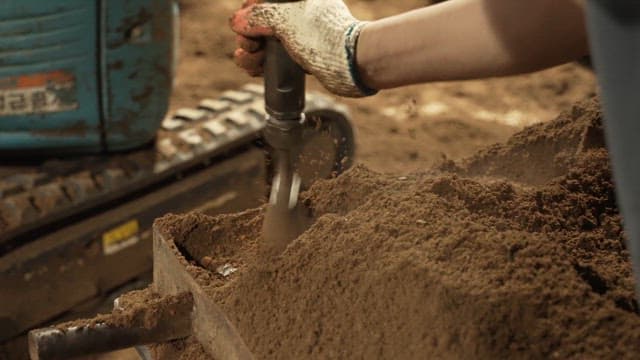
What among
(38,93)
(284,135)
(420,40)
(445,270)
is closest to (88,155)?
(38,93)

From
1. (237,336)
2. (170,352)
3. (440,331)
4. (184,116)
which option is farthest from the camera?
(184,116)

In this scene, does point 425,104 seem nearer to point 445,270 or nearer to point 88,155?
point 88,155

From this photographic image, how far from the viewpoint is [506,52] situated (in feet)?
4.47

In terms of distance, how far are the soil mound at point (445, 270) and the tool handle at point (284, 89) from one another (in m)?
0.13

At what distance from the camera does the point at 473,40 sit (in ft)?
4.54

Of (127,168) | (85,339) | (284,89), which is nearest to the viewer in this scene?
(85,339)

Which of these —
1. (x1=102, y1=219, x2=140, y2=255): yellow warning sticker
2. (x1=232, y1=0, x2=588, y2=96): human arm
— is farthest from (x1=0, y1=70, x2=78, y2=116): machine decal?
(x1=232, y1=0, x2=588, y2=96): human arm

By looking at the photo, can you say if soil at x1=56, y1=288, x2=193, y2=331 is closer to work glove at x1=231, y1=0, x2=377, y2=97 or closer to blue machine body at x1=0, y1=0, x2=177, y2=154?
work glove at x1=231, y1=0, x2=377, y2=97

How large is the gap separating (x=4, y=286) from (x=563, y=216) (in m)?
1.49

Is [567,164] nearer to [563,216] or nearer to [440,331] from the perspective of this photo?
[563,216]

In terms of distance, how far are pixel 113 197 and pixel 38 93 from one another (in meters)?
0.33

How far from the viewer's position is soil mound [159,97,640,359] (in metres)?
1.12

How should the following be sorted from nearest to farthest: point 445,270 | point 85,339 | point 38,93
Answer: point 445,270 < point 85,339 < point 38,93

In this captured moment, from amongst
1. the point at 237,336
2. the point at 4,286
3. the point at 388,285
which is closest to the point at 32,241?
the point at 4,286
